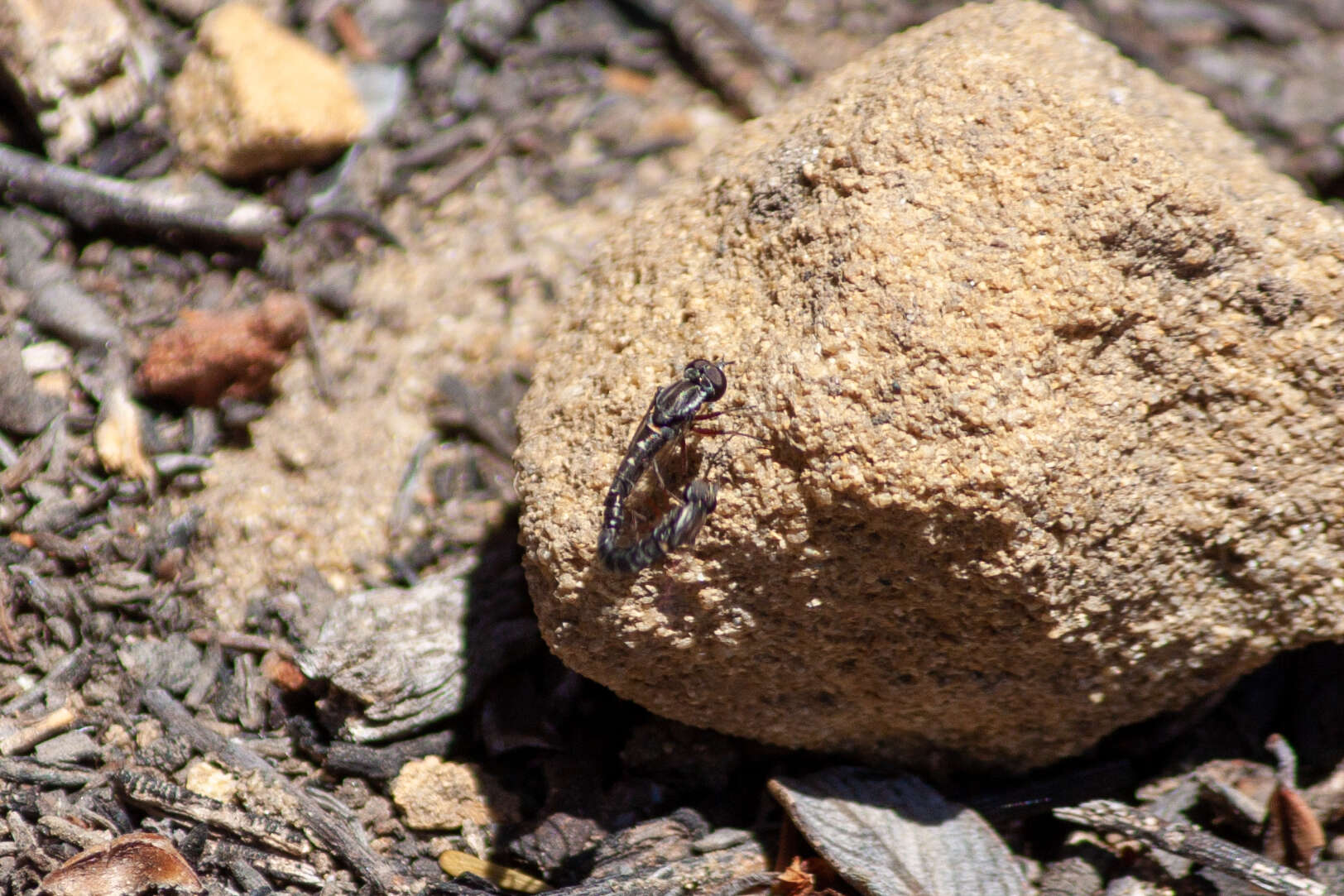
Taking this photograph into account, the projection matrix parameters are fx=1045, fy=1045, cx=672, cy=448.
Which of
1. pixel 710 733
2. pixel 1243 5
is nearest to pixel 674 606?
pixel 710 733

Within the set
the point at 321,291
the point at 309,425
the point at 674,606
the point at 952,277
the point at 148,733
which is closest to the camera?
the point at 952,277

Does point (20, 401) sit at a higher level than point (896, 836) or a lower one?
lower

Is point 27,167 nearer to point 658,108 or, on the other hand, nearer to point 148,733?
point 148,733

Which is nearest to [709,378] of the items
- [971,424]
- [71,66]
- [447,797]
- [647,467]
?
[647,467]

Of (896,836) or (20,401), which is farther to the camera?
(20,401)

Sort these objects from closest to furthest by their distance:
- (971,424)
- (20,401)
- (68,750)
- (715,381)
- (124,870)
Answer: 1. (971,424)
2. (715,381)
3. (124,870)
4. (68,750)
5. (20,401)

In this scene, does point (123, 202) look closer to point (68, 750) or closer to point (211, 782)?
point (68, 750)

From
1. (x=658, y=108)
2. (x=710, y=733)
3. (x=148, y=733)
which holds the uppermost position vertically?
(x=658, y=108)

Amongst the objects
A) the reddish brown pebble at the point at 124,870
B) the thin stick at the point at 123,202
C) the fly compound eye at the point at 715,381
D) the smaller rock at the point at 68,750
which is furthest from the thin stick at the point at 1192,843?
the thin stick at the point at 123,202
